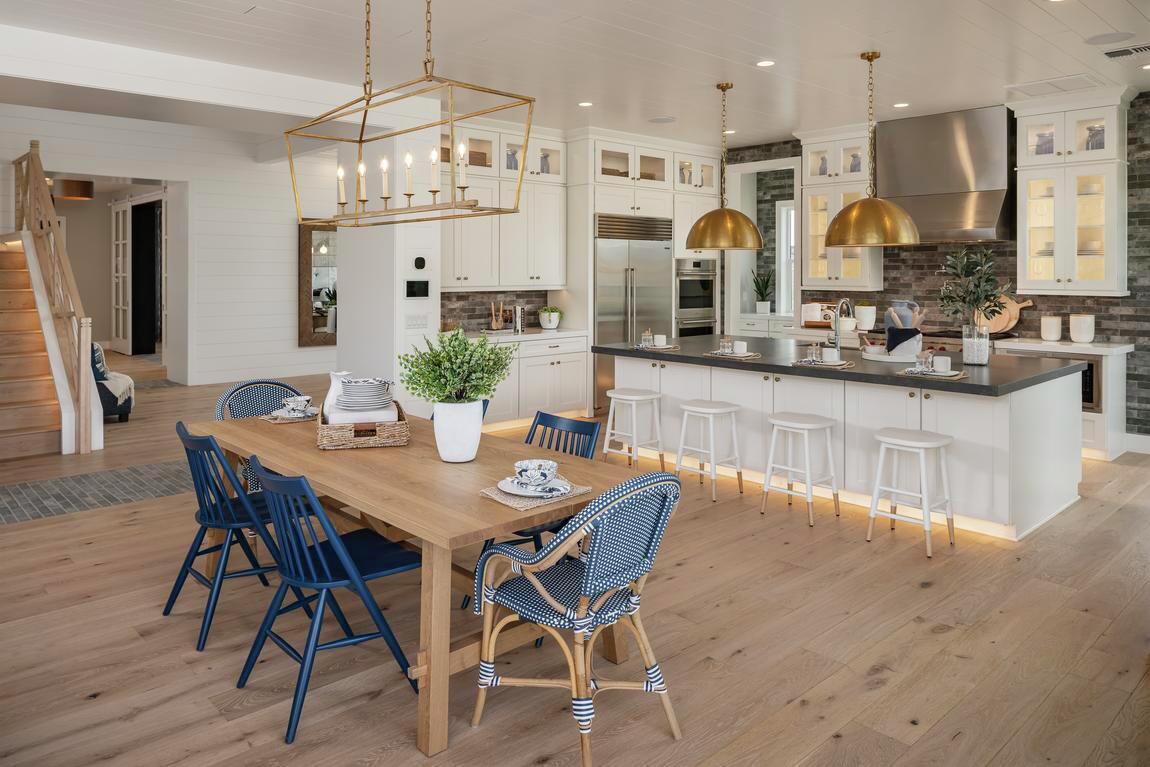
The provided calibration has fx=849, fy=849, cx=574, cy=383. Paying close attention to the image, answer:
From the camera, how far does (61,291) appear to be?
7.03 meters

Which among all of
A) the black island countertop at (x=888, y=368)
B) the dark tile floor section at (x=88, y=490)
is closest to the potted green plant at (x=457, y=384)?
the black island countertop at (x=888, y=368)

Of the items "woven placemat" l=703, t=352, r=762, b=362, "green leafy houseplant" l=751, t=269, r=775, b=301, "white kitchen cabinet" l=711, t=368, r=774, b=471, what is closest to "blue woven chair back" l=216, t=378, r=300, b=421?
"woven placemat" l=703, t=352, r=762, b=362

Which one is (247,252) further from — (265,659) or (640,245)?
(265,659)

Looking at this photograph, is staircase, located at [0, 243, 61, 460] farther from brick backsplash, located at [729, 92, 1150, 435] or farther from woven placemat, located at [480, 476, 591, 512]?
brick backsplash, located at [729, 92, 1150, 435]

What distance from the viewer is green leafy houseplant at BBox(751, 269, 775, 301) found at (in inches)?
400

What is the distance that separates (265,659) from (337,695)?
0.43 m

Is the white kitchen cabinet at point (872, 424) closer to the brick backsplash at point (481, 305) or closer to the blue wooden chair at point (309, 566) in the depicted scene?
the blue wooden chair at point (309, 566)

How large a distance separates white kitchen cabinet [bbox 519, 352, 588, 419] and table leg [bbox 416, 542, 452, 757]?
513cm

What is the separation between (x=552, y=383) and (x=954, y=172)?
3.91m

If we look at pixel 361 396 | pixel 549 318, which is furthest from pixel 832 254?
pixel 361 396

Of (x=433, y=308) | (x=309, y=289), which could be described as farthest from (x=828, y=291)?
(x=309, y=289)

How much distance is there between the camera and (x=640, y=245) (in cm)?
859

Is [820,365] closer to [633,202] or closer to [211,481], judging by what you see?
[211,481]

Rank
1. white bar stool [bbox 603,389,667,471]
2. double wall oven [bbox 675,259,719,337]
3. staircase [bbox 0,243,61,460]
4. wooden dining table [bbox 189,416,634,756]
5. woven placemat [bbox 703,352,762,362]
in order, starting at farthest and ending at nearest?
double wall oven [bbox 675,259,719,337] < staircase [bbox 0,243,61,460] < white bar stool [bbox 603,389,667,471] < woven placemat [bbox 703,352,762,362] < wooden dining table [bbox 189,416,634,756]
